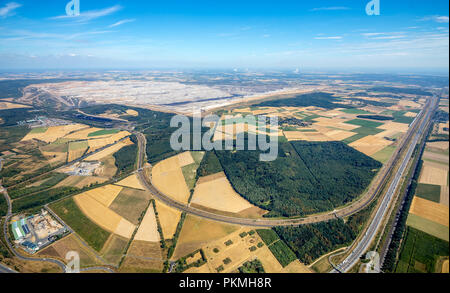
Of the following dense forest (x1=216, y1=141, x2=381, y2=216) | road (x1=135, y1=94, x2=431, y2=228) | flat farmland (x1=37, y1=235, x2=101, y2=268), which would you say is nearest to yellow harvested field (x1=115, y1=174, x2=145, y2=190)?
road (x1=135, y1=94, x2=431, y2=228)

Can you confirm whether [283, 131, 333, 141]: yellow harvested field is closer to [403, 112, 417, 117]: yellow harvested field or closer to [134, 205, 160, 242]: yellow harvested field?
[403, 112, 417, 117]: yellow harvested field

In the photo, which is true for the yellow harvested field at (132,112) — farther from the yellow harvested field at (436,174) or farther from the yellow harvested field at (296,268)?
the yellow harvested field at (436,174)

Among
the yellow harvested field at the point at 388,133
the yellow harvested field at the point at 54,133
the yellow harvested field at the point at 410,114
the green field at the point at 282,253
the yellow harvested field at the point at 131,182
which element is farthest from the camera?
the yellow harvested field at the point at 410,114

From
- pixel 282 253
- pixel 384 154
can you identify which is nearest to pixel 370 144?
pixel 384 154

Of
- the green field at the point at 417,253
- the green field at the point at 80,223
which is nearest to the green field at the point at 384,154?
the green field at the point at 417,253

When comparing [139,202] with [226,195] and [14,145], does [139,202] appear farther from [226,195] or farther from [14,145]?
[14,145]

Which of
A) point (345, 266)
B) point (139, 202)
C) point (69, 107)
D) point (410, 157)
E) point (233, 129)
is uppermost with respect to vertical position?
point (69, 107)
